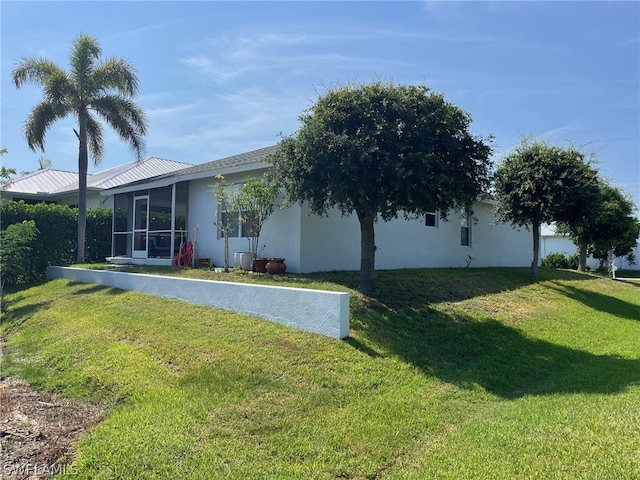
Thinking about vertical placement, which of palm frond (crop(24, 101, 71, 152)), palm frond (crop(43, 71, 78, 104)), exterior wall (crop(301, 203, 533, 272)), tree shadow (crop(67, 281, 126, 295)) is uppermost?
palm frond (crop(43, 71, 78, 104))

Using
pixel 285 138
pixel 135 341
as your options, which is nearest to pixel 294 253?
pixel 285 138

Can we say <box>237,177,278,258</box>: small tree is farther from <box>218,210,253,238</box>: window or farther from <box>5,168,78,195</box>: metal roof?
<box>5,168,78,195</box>: metal roof

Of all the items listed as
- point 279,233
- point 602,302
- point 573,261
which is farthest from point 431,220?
point 573,261

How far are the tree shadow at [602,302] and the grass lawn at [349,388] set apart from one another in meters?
2.31

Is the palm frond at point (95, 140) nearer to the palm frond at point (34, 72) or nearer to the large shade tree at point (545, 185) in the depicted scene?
the palm frond at point (34, 72)

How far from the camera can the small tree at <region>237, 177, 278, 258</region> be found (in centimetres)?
1147

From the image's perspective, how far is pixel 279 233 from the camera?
12.2m

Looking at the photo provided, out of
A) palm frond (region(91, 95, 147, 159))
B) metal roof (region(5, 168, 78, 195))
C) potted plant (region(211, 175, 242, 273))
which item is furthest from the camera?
metal roof (region(5, 168, 78, 195))

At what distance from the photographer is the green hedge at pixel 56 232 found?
598 inches

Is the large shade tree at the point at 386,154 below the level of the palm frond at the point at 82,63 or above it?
below

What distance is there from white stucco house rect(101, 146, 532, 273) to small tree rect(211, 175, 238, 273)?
33 cm

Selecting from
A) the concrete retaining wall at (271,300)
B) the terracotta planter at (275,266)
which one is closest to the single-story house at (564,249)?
the terracotta planter at (275,266)

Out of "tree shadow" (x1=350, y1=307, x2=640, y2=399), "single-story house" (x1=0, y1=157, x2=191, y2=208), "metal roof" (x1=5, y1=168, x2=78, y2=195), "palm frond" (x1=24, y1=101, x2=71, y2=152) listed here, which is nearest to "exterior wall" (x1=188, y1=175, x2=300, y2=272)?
"tree shadow" (x1=350, y1=307, x2=640, y2=399)

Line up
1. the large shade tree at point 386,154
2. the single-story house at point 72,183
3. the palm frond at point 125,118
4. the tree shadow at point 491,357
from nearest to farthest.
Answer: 1. the tree shadow at point 491,357
2. the large shade tree at point 386,154
3. the palm frond at point 125,118
4. the single-story house at point 72,183
